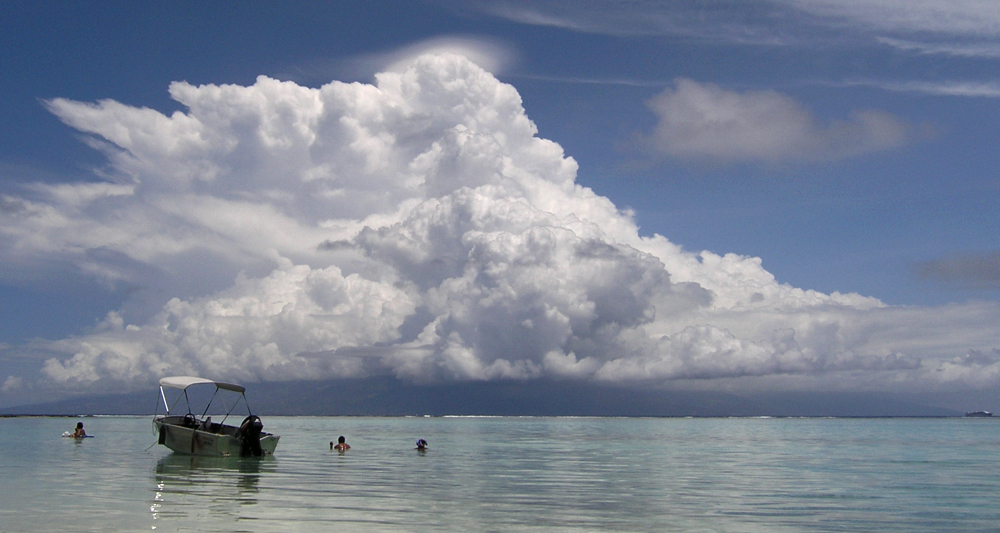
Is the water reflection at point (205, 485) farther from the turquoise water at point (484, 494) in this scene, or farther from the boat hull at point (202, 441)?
the boat hull at point (202, 441)

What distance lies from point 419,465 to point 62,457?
2857cm

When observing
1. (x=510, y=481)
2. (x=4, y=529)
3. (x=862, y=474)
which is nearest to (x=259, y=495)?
(x=4, y=529)

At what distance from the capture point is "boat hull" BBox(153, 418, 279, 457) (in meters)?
55.8

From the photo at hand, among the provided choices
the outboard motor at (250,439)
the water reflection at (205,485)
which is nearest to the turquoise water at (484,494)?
the water reflection at (205,485)

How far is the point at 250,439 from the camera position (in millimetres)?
56125

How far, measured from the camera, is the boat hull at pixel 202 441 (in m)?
55.8

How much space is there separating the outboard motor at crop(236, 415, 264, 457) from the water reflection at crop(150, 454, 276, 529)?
58 centimetres

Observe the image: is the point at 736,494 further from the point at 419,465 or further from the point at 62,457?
the point at 62,457

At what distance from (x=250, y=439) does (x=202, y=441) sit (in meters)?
3.62

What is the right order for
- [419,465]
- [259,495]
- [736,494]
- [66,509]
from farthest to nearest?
[419,465] → [736,494] → [259,495] → [66,509]

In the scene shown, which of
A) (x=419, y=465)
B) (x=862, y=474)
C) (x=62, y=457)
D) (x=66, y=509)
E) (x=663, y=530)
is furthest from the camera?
(x=62, y=457)

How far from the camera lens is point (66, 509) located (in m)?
29.2

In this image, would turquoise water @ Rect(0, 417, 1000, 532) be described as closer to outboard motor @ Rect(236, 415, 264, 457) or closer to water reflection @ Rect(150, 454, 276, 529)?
water reflection @ Rect(150, 454, 276, 529)

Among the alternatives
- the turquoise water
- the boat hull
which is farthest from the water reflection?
the boat hull
